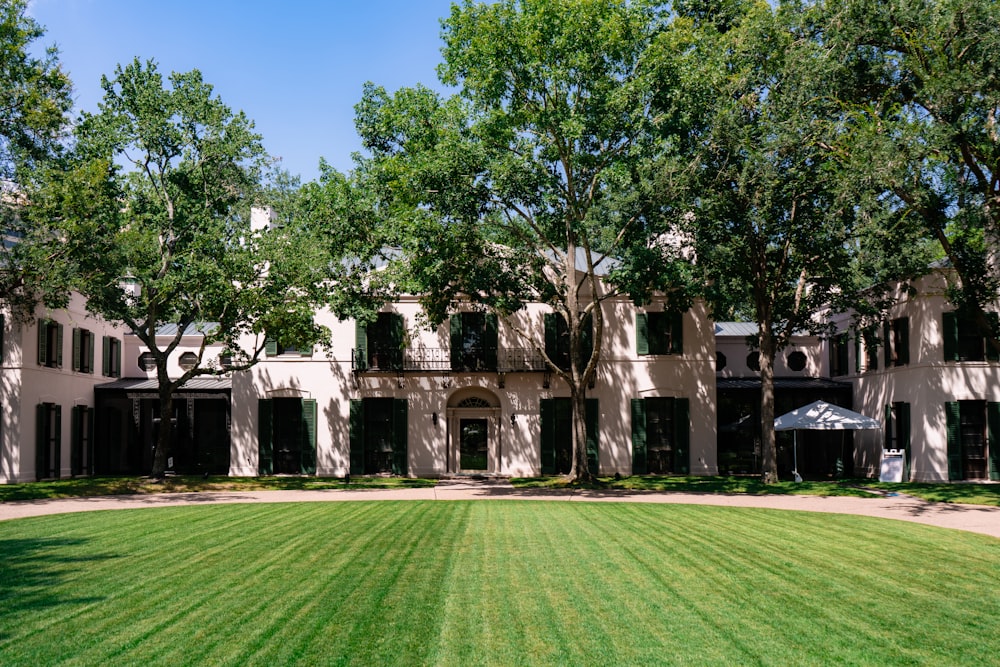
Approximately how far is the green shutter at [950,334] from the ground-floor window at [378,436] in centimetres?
1673

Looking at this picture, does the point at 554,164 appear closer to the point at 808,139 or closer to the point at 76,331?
the point at 808,139

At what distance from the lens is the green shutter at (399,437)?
28.9 meters

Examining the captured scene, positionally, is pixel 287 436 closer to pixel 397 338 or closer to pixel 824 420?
pixel 397 338

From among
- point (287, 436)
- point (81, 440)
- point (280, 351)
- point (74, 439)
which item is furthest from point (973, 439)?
point (81, 440)

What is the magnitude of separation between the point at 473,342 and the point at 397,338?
2530 millimetres

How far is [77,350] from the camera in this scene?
30.0 metres

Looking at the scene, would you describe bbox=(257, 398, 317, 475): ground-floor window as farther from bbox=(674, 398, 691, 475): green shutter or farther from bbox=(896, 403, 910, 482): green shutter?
bbox=(896, 403, 910, 482): green shutter

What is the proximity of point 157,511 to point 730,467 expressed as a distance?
19.3 meters

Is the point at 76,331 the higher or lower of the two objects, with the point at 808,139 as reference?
lower

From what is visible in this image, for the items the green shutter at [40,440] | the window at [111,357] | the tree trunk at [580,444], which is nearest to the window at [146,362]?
the window at [111,357]

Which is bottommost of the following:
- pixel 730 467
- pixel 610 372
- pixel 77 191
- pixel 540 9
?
pixel 730 467

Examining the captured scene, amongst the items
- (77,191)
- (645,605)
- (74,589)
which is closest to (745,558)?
(645,605)

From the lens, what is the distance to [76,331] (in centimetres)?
3002

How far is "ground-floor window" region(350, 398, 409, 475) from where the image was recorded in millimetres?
28938
